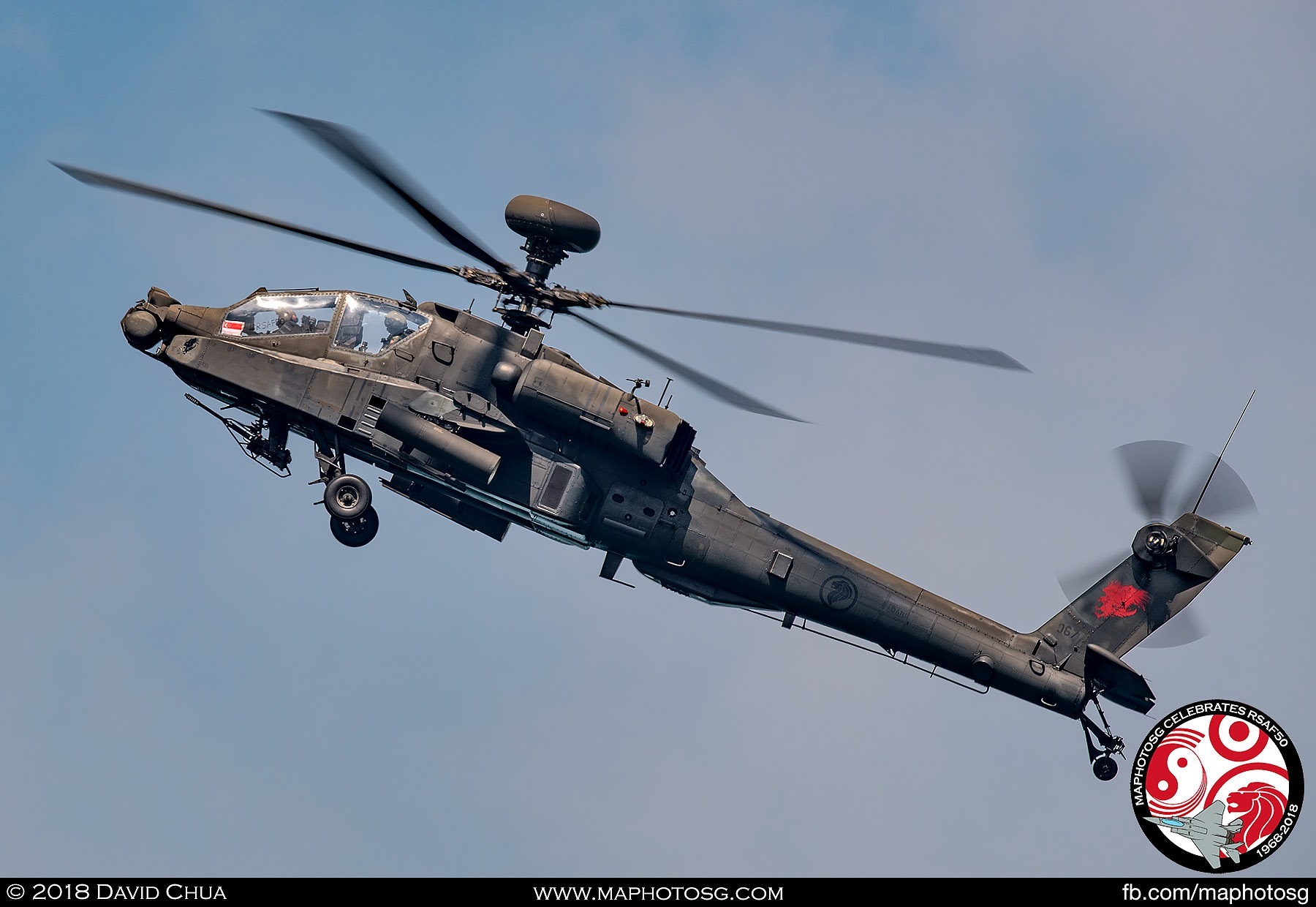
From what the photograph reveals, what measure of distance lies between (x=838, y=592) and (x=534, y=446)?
6.56 m

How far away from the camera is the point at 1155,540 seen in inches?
1097

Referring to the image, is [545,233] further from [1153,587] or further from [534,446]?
[1153,587]

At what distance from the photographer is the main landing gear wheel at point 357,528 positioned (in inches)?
1011

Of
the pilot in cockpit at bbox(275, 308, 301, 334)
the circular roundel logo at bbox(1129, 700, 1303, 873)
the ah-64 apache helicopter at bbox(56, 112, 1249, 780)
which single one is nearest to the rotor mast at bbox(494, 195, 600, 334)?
the ah-64 apache helicopter at bbox(56, 112, 1249, 780)

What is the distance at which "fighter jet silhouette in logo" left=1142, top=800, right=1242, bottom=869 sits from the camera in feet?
82.3

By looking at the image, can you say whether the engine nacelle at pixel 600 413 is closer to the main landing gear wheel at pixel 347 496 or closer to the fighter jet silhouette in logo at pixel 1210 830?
the main landing gear wheel at pixel 347 496

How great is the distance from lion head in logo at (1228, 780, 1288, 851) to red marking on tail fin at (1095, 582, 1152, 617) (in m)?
4.13

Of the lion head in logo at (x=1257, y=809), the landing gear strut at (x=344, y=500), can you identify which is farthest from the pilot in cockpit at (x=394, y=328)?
the lion head in logo at (x=1257, y=809)

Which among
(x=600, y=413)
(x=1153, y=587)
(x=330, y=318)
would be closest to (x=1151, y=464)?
(x=1153, y=587)

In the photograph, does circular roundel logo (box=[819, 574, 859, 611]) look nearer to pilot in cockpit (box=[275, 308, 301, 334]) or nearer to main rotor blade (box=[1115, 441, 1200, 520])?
main rotor blade (box=[1115, 441, 1200, 520])

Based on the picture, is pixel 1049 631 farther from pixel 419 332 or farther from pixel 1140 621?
pixel 419 332
